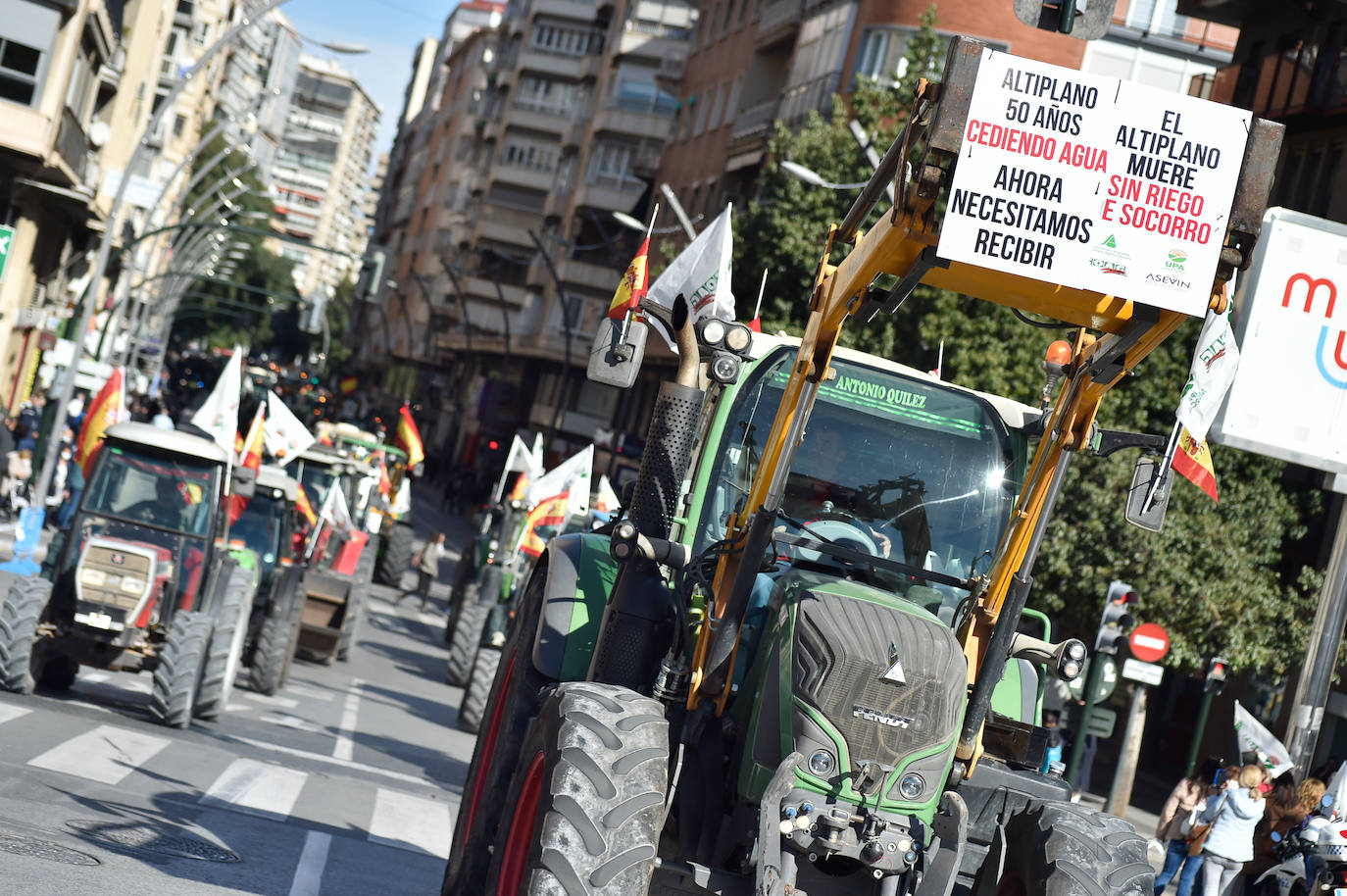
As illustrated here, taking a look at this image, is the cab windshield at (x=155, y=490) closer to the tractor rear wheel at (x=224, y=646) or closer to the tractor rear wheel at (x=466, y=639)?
the tractor rear wheel at (x=224, y=646)

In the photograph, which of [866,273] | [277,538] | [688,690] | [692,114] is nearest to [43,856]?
[688,690]

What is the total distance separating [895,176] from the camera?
6316mm

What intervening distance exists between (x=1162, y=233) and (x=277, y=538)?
574 inches

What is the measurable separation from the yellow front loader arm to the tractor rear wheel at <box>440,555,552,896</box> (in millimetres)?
1435

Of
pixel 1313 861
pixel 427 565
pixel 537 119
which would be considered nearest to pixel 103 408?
pixel 1313 861

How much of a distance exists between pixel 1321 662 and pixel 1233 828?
67.7 inches

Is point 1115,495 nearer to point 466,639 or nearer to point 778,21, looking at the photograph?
point 466,639

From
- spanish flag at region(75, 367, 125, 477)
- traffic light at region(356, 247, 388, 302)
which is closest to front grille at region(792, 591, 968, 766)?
spanish flag at region(75, 367, 125, 477)

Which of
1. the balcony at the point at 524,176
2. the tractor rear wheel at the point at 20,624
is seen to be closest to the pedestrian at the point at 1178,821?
the tractor rear wheel at the point at 20,624

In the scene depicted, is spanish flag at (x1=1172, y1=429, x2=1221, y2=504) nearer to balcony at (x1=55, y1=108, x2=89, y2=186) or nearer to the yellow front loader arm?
the yellow front loader arm

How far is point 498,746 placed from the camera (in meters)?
8.13

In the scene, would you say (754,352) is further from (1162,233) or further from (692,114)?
(692,114)

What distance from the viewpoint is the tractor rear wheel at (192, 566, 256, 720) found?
14414 millimetres

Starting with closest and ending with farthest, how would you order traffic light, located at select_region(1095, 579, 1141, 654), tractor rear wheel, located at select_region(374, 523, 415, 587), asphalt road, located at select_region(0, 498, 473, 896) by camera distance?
asphalt road, located at select_region(0, 498, 473, 896) < traffic light, located at select_region(1095, 579, 1141, 654) < tractor rear wheel, located at select_region(374, 523, 415, 587)
